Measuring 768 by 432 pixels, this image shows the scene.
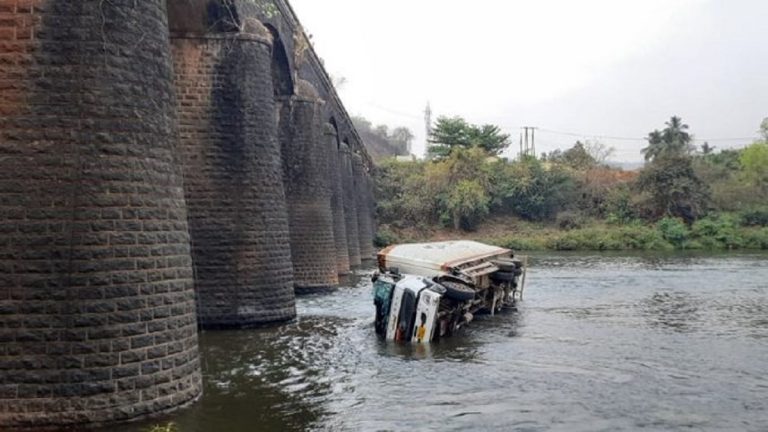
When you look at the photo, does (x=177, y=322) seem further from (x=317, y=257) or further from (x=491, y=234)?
(x=491, y=234)

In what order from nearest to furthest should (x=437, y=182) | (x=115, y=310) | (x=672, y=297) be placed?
(x=115, y=310) < (x=672, y=297) < (x=437, y=182)

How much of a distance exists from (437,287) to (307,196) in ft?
28.8

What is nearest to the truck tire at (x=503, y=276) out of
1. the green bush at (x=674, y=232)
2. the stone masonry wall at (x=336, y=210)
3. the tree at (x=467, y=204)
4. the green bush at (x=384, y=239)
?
the stone masonry wall at (x=336, y=210)

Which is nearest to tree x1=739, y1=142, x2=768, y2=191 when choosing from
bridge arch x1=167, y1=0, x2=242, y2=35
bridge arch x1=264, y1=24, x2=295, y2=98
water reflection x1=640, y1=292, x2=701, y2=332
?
water reflection x1=640, y1=292, x2=701, y2=332

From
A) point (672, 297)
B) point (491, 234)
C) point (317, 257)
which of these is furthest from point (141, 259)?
point (491, 234)

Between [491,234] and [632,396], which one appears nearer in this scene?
[632,396]

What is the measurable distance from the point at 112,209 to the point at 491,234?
4898cm

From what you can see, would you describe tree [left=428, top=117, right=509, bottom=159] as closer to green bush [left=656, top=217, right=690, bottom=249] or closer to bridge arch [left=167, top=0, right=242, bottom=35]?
green bush [left=656, top=217, right=690, bottom=249]

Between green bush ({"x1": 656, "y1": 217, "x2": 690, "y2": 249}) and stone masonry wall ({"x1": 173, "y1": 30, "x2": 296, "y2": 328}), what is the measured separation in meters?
40.5

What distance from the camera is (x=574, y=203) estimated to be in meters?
60.4

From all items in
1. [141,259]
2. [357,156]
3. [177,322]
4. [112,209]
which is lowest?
[177,322]

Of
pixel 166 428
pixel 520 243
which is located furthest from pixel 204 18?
pixel 520 243

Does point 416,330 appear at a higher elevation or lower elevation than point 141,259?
lower

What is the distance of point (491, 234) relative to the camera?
56281 mm
